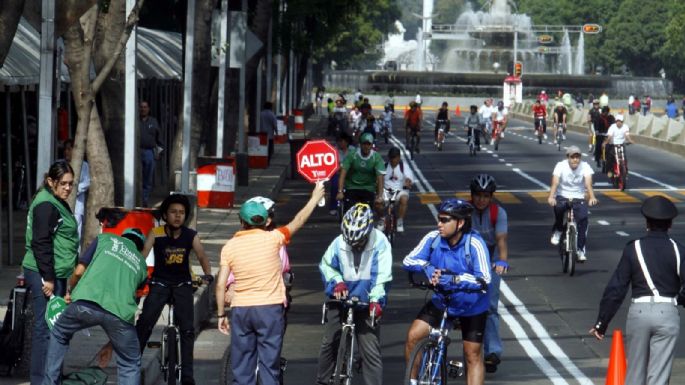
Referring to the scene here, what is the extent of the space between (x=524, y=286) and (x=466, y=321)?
8.68 m

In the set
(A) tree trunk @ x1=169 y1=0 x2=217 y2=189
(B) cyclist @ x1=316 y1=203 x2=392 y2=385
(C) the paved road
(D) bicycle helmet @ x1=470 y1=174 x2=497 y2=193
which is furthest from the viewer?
(A) tree trunk @ x1=169 y1=0 x2=217 y2=189

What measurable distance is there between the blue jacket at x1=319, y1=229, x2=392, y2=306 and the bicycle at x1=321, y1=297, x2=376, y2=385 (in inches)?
3.9

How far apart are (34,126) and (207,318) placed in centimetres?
1215

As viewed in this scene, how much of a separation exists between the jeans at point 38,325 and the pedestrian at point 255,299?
1610 millimetres

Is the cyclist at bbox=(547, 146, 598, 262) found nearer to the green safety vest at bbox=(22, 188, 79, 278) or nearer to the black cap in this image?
the green safety vest at bbox=(22, 188, 79, 278)

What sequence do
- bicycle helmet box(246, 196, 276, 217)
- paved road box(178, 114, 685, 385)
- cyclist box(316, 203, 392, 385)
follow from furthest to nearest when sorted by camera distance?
paved road box(178, 114, 685, 385) → cyclist box(316, 203, 392, 385) → bicycle helmet box(246, 196, 276, 217)

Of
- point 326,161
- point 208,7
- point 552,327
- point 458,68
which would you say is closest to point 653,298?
point 552,327

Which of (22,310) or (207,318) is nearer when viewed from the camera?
(22,310)

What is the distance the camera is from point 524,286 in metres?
20.2

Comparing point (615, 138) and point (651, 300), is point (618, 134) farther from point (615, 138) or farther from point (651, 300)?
point (651, 300)

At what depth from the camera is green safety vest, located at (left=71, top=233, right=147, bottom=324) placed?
10.6m

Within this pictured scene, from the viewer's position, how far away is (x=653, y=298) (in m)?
10.3

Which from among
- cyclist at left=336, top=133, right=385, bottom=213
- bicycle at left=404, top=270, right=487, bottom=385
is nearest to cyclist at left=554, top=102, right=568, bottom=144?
cyclist at left=336, top=133, right=385, bottom=213

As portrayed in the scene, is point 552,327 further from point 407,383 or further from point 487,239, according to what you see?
point 407,383
